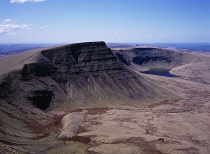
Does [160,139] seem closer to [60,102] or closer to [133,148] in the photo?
[133,148]

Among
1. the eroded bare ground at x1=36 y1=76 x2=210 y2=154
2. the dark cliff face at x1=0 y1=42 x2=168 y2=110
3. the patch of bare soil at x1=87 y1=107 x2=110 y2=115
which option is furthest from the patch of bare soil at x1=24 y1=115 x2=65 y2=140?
the patch of bare soil at x1=87 y1=107 x2=110 y2=115

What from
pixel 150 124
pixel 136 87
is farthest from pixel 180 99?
pixel 150 124

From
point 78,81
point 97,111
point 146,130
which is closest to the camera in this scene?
point 146,130

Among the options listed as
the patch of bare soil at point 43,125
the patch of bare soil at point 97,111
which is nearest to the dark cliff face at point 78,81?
the patch of bare soil at point 97,111

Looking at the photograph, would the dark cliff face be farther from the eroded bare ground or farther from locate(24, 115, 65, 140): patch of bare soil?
locate(24, 115, 65, 140): patch of bare soil

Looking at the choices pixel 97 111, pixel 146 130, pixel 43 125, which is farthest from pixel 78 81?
pixel 146 130

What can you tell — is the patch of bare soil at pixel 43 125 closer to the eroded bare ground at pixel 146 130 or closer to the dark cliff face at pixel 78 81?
the eroded bare ground at pixel 146 130

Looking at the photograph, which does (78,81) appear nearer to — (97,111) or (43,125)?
(97,111)
